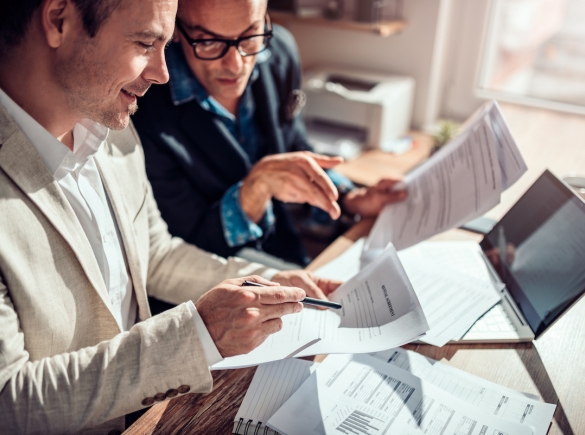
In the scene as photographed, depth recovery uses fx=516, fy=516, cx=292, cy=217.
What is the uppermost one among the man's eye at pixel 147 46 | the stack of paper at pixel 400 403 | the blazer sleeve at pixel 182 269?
the man's eye at pixel 147 46

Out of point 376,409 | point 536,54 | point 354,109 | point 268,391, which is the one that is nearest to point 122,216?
point 268,391

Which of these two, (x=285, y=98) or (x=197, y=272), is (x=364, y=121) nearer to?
(x=285, y=98)

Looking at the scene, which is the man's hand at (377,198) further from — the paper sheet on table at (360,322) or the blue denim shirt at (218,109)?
the paper sheet on table at (360,322)

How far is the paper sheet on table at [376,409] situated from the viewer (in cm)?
72

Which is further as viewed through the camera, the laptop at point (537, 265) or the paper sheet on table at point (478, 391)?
the laptop at point (537, 265)

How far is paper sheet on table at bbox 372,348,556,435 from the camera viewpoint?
0.75 meters

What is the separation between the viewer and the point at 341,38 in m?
2.25

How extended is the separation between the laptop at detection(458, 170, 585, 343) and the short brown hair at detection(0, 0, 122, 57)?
77 centimetres

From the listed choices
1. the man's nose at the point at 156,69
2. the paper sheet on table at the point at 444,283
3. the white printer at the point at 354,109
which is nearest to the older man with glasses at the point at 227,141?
the paper sheet on table at the point at 444,283

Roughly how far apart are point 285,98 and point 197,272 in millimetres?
712

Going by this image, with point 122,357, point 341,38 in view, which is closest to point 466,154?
point 122,357

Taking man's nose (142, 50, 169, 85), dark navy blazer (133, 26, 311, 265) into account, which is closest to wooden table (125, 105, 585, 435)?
dark navy blazer (133, 26, 311, 265)

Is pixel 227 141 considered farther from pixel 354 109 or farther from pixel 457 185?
pixel 354 109

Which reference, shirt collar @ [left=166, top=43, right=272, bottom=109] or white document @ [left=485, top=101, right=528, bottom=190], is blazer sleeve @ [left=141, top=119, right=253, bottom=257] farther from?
white document @ [left=485, top=101, right=528, bottom=190]
